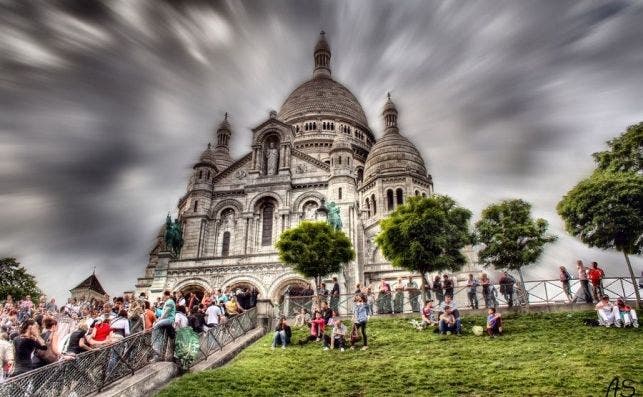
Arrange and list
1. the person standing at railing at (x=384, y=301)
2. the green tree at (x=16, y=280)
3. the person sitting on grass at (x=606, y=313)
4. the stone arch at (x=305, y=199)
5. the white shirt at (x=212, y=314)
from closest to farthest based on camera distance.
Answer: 1. the white shirt at (x=212, y=314)
2. the person sitting on grass at (x=606, y=313)
3. the person standing at railing at (x=384, y=301)
4. the stone arch at (x=305, y=199)
5. the green tree at (x=16, y=280)

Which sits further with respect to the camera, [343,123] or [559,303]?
[343,123]

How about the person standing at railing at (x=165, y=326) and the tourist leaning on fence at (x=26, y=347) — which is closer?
the tourist leaning on fence at (x=26, y=347)

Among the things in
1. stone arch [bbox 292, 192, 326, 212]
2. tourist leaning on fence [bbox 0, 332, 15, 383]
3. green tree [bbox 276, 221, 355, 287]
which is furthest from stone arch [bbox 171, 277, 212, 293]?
tourist leaning on fence [bbox 0, 332, 15, 383]

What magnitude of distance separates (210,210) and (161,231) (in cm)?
1695

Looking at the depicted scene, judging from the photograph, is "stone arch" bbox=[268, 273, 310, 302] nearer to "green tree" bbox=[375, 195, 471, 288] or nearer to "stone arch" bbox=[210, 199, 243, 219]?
"green tree" bbox=[375, 195, 471, 288]

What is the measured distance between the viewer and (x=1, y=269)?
42.9 metres

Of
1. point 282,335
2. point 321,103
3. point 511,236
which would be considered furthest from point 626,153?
point 321,103

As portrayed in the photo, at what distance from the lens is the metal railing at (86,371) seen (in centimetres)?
784

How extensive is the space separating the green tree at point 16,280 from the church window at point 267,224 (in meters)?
24.3

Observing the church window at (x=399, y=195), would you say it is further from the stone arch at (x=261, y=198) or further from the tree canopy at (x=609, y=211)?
the tree canopy at (x=609, y=211)

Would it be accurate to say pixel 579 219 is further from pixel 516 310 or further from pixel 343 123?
pixel 343 123

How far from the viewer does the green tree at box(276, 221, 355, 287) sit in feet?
76.2

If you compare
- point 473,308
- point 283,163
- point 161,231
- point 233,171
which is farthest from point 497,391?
point 161,231

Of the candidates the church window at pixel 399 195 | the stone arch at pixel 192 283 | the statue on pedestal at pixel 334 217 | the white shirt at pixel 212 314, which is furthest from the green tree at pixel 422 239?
the church window at pixel 399 195
